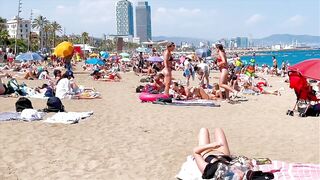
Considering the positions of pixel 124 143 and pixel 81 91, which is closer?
pixel 124 143

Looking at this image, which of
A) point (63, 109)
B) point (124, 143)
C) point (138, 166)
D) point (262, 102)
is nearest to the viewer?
point (138, 166)

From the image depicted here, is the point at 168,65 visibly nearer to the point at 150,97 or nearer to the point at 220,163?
the point at 150,97

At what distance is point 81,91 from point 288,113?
5.86 meters

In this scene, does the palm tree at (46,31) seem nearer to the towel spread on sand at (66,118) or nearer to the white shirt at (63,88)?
the white shirt at (63,88)

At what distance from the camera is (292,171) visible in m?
4.67

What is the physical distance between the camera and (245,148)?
20.6ft

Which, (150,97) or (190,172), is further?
(150,97)

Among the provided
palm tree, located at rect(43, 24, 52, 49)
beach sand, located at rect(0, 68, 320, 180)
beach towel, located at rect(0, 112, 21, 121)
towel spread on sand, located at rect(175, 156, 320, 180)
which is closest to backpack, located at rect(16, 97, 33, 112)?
beach towel, located at rect(0, 112, 21, 121)


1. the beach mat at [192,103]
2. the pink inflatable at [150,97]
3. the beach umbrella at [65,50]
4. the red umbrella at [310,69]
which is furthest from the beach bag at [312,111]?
the beach umbrella at [65,50]

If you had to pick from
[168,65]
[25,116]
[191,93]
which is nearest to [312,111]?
[191,93]

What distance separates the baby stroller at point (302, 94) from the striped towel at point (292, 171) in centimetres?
455

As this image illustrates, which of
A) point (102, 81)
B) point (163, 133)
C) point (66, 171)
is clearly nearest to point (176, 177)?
point (66, 171)

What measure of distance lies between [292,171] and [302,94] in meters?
5.16

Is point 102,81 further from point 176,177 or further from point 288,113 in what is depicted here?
point 176,177
